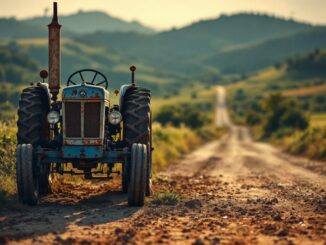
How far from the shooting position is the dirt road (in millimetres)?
7379

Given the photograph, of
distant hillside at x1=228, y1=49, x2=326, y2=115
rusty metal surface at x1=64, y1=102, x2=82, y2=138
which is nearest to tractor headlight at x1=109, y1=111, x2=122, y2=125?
rusty metal surface at x1=64, y1=102, x2=82, y2=138

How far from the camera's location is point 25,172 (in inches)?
376

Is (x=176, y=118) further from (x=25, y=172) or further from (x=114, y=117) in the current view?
(x=25, y=172)

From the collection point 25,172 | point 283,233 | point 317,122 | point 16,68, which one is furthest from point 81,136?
point 16,68

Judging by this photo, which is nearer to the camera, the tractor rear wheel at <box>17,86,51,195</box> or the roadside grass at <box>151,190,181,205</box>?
the tractor rear wheel at <box>17,86,51,195</box>

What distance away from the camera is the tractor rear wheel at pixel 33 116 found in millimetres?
10398

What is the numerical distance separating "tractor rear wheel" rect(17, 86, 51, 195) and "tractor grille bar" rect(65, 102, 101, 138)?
689mm

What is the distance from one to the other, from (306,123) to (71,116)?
4307cm

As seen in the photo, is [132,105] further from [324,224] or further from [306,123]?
[306,123]

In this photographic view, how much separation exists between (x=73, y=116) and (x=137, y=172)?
159 cm

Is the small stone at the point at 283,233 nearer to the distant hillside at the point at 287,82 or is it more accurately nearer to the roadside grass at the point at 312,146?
the roadside grass at the point at 312,146

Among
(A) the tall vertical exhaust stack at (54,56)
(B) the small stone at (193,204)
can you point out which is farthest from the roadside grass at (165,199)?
(A) the tall vertical exhaust stack at (54,56)

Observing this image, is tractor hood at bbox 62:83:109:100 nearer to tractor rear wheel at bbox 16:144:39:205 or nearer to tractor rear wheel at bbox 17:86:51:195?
tractor rear wheel at bbox 17:86:51:195

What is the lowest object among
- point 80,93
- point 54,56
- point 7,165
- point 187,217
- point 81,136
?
point 187,217
